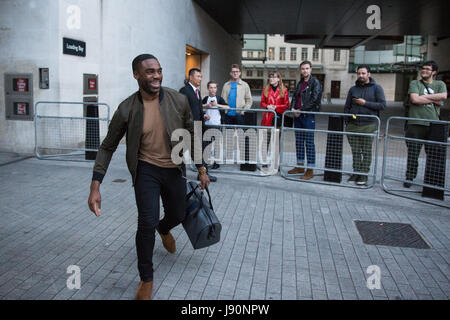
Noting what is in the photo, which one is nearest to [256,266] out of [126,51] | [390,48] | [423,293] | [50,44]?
[423,293]

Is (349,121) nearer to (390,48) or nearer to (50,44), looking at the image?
(50,44)

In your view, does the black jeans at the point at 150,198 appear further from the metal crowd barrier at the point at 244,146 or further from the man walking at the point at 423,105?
the man walking at the point at 423,105

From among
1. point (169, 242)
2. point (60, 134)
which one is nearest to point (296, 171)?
point (169, 242)

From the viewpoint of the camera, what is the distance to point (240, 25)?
75.1 ft

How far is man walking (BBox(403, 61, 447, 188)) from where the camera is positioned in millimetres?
7258

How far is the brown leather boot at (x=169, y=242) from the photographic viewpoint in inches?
175

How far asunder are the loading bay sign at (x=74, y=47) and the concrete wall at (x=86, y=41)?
0.33 feet

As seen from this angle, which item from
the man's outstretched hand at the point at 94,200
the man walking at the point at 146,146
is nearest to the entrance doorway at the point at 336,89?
the man walking at the point at 146,146

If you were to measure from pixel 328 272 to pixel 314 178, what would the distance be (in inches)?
163

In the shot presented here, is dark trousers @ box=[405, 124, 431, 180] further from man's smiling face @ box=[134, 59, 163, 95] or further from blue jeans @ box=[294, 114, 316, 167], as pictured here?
man's smiling face @ box=[134, 59, 163, 95]

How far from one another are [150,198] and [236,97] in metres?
5.89

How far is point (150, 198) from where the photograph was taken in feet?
12.0

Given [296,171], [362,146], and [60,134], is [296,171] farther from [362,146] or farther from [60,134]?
[60,134]

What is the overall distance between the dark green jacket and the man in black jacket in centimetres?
463
